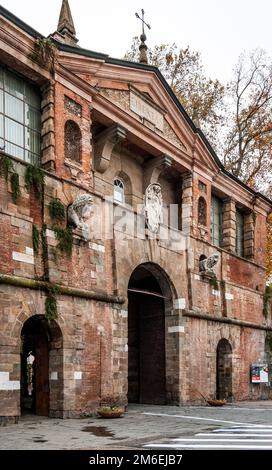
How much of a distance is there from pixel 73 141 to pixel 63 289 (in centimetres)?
442

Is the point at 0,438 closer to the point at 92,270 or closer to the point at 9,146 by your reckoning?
the point at 92,270

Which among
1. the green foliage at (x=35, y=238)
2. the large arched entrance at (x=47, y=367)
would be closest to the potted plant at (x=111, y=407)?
the large arched entrance at (x=47, y=367)

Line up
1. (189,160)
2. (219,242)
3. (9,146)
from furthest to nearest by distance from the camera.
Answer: (219,242), (189,160), (9,146)

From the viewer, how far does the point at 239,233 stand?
24.9m

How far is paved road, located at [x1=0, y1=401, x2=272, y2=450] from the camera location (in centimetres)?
965

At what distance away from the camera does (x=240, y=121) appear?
100ft

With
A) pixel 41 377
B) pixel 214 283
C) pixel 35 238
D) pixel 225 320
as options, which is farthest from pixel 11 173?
pixel 225 320

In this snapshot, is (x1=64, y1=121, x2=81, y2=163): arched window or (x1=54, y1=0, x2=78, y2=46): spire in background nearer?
(x1=64, y1=121, x2=81, y2=163): arched window

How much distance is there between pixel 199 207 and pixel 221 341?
499 cm

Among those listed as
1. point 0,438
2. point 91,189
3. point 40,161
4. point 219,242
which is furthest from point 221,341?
point 0,438

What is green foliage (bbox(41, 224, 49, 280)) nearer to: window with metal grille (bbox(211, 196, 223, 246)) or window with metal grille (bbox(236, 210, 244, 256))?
window with metal grille (bbox(211, 196, 223, 246))

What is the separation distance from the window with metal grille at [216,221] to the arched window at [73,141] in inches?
330

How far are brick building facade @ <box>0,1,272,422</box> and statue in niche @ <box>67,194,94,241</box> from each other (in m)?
0.04

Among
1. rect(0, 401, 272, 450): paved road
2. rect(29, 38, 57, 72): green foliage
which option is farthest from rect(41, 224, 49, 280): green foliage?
rect(29, 38, 57, 72): green foliage
